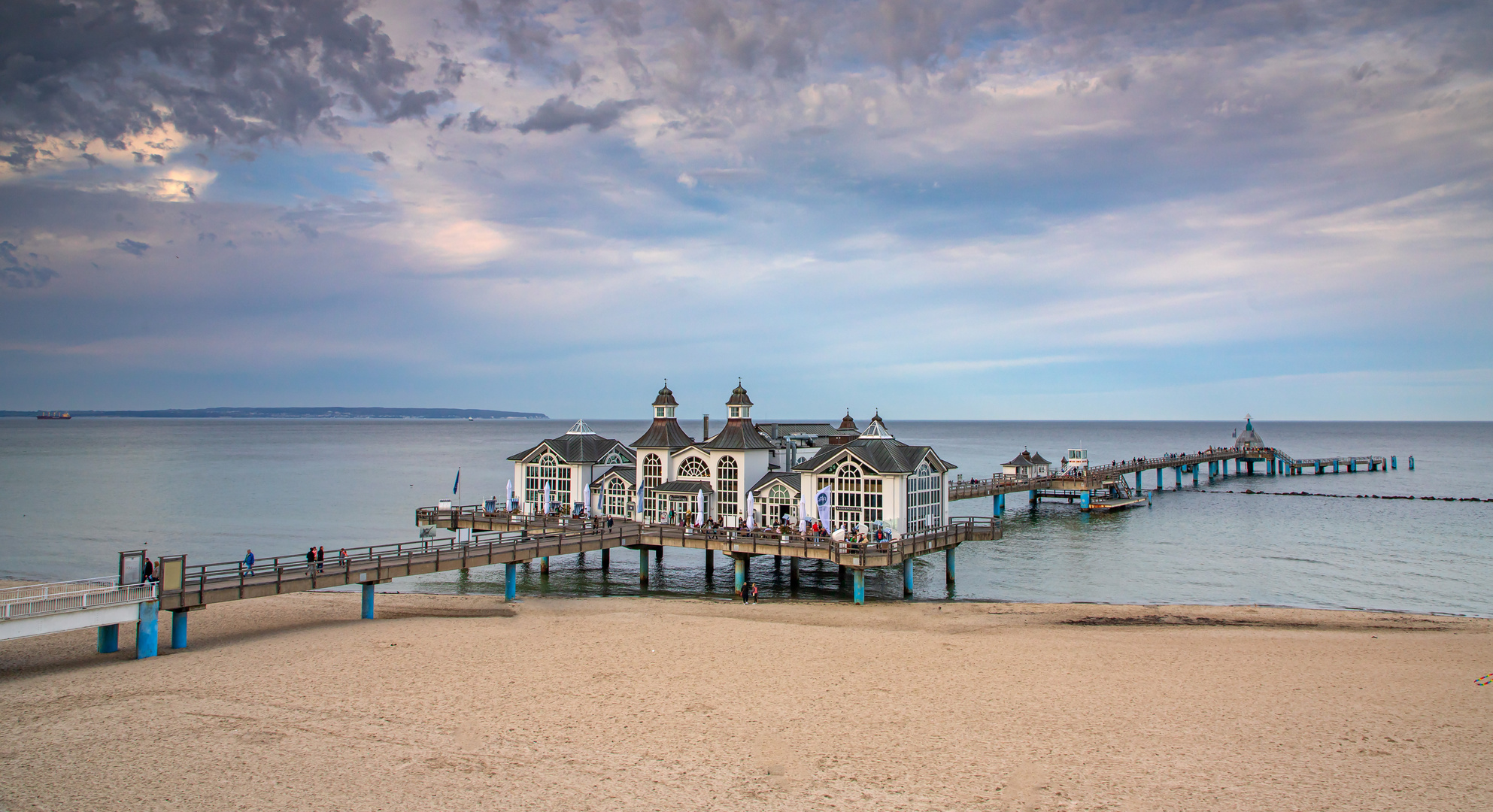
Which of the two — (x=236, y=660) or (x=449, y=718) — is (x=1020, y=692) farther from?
(x=236, y=660)

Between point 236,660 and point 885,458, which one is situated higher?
point 885,458

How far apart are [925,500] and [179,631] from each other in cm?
2743

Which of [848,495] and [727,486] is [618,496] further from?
[848,495]

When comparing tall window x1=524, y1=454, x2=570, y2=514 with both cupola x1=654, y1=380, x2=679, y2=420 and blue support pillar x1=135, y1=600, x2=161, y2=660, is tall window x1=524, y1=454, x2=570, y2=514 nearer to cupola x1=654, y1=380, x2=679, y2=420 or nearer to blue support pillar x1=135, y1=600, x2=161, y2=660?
cupola x1=654, y1=380, x2=679, y2=420

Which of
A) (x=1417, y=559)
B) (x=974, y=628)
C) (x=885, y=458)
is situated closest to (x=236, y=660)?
(x=974, y=628)

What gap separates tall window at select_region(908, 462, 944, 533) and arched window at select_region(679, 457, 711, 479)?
10.1 metres

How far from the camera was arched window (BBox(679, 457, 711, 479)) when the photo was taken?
4144 cm

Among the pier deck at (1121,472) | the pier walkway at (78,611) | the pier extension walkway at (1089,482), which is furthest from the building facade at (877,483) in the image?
the pier walkway at (78,611)

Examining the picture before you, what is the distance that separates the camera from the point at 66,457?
12106cm

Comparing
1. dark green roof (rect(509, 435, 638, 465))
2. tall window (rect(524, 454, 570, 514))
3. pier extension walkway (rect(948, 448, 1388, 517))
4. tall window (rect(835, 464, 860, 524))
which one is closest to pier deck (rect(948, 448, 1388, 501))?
pier extension walkway (rect(948, 448, 1388, 517))

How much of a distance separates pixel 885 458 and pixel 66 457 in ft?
437

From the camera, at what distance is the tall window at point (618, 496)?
4388 cm

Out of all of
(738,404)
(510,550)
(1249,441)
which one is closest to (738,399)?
(738,404)

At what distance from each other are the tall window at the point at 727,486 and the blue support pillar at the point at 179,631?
2246 centimetres
